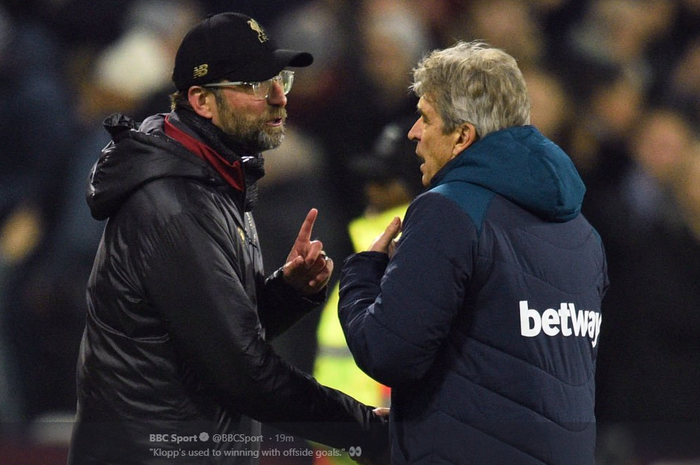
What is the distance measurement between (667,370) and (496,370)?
199 centimetres

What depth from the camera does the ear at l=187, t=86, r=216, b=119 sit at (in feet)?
5.36

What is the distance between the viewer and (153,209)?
147 centimetres

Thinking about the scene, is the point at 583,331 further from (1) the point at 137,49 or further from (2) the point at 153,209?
(1) the point at 137,49

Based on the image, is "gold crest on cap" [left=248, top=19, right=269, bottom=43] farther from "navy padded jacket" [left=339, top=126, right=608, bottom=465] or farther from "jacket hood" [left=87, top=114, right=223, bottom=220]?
"navy padded jacket" [left=339, top=126, right=608, bottom=465]

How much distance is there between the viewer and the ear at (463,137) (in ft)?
Answer: 4.47

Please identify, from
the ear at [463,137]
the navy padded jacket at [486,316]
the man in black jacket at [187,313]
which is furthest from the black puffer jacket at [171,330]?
the ear at [463,137]

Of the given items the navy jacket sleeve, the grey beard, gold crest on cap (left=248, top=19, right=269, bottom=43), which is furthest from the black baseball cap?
the navy jacket sleeve

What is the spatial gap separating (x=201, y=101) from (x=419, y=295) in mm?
609

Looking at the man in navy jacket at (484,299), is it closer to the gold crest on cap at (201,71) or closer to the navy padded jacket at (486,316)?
the navy padded jacket at (486,316)

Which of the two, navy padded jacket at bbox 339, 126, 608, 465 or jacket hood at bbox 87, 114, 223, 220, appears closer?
navy padded jacket at bbox 339, 126, 608, 465

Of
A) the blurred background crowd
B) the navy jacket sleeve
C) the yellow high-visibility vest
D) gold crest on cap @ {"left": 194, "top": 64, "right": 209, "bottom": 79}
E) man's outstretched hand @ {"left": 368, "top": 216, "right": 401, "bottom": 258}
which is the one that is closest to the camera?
the navy jacket sleeve

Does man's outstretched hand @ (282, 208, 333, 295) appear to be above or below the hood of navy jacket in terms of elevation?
below

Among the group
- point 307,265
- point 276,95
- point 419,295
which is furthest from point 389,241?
point 276,95

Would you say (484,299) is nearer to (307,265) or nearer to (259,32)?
(307,265)
